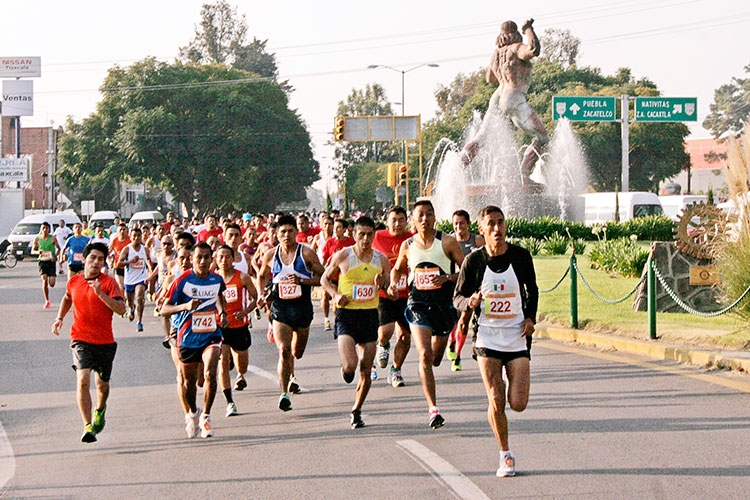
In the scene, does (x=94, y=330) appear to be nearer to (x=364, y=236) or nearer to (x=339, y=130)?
(x=364, y=236)

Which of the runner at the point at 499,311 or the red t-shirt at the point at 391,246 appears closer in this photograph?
the runner at the point at 499,311

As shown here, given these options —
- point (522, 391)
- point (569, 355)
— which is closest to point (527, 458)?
point (522, 391)

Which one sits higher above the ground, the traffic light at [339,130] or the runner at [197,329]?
the traffic light at [339,130]

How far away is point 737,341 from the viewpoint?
38.3 feet

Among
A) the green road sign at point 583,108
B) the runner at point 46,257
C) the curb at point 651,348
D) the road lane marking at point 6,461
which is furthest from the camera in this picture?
the green road sign at point 583,108

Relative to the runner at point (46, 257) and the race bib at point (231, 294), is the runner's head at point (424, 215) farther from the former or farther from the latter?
the runner at point (46, 257)

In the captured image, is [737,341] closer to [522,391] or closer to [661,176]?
[522,391]

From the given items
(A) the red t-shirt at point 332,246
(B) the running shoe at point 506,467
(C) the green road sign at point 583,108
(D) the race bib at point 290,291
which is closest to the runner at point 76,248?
(A) the red t-shirt at point 332,246

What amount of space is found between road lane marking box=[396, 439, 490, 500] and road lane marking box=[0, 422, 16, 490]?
8.96 feet

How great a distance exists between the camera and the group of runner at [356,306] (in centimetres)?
660

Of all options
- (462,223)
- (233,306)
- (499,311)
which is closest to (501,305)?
(499,311)

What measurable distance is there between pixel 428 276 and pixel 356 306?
0.76 m

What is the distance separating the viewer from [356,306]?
8.45 metres

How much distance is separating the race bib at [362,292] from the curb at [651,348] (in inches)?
167
